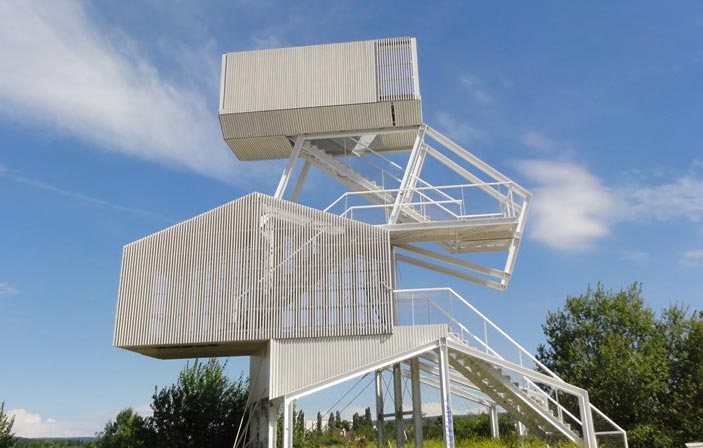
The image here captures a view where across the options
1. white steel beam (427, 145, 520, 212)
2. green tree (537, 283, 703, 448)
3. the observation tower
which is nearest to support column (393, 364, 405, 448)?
the observation tower

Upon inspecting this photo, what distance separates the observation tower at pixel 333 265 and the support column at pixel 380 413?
1.8 inches

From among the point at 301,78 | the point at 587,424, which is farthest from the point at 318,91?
the point at 587,424

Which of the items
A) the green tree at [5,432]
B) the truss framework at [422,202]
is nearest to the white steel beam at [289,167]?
the truss framework at [422,202]

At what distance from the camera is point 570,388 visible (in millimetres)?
19562

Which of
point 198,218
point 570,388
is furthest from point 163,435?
point 570,388

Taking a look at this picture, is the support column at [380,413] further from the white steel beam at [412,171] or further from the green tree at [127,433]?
the green tree at [127,433]

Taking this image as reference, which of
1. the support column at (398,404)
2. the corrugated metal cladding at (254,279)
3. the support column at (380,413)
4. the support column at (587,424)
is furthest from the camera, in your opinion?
the support column at (380,413)

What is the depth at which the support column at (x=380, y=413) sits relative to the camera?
76.9 ft

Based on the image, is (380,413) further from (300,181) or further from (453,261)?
(300,181)

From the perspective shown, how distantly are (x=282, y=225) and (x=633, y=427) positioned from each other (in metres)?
20.3

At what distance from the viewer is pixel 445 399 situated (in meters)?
19.4

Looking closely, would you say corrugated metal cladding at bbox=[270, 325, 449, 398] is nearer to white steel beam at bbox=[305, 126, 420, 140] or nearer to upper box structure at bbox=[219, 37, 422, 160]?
white steel beam at bbox=[305, 126, 420, 140]

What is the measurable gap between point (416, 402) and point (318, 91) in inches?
507

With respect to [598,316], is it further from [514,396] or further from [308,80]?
[308,80]
